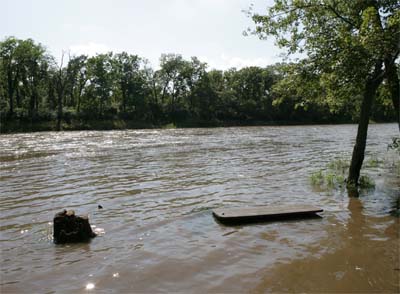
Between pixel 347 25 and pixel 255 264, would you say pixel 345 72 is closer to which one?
pixel 347 25

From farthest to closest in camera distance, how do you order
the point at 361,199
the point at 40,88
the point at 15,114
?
the point at 40,88
the point at 15,114
the point at 361,199

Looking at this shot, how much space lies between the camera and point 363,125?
436 inches

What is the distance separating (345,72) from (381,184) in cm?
535

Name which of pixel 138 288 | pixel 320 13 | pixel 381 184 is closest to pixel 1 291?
pixel 138 288

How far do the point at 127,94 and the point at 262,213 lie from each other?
76.2 metres

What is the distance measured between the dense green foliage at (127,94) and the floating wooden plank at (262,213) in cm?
4952

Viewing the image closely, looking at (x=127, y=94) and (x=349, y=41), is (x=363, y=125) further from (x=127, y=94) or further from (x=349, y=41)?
(x=127, y=94)

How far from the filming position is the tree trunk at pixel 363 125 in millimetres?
10533

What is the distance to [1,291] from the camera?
16.8 feet

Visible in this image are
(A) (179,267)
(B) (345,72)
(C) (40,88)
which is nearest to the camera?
(A) (179,267)

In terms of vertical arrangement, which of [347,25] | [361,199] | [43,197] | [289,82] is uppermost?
[347,25]

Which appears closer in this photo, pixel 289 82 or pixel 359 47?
pixel 359 47

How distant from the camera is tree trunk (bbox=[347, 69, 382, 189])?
10.5m

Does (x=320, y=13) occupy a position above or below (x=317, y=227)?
above
